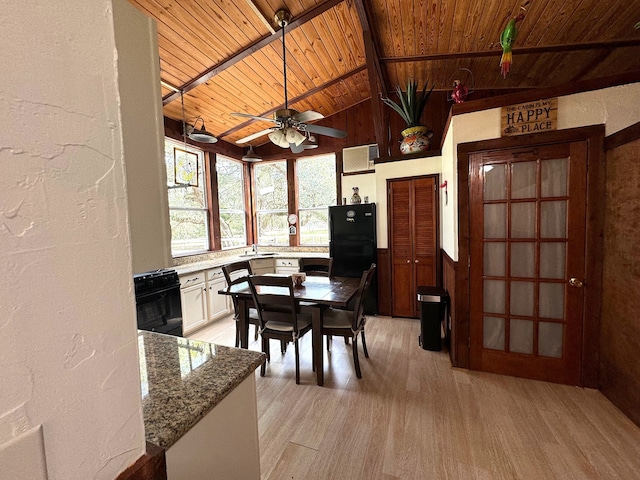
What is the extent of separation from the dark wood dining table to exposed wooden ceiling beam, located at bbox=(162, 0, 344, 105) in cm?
241

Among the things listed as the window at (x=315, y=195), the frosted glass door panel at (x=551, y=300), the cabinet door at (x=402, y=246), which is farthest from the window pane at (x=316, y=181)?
the frosted glass door panel at (x=551, y=300)

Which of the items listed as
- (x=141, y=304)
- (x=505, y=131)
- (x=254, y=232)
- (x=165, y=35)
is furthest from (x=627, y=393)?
(x=254, y=232)

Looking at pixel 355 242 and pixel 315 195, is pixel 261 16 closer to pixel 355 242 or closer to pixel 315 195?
pixel 355 242

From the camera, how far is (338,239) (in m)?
4.24

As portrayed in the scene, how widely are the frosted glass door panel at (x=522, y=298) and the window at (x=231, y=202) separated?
429 centimetres

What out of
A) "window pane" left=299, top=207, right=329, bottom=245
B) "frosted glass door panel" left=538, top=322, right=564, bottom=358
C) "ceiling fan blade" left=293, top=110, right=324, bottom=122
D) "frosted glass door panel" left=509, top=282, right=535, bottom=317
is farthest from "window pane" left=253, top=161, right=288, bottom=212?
"frosted glass door panel" left=538, top=322, right=564, bottom=358

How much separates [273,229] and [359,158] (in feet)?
7.17

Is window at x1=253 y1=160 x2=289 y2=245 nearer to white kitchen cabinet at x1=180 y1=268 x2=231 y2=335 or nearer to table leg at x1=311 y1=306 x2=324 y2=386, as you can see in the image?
white kitchen cabinet at x1=180 y1=268 x2=231 y2=335

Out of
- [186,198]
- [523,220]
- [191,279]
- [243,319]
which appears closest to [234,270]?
[243,319]

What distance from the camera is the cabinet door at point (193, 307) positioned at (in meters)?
3.45

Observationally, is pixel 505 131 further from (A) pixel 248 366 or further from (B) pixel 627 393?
(A) pixel 248 366

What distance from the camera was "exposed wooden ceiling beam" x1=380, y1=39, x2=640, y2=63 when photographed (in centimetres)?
285

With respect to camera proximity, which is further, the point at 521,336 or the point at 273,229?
the point at 273,229

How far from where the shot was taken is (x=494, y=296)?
2459 millimetres
